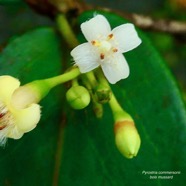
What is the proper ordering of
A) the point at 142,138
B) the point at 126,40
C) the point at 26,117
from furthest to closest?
1. the point at 142,138
2. the point at 126,40
3. the point at 26,117

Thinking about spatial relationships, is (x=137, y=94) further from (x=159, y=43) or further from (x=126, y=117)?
(x=159, y=43)

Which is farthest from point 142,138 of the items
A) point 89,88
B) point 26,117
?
point 26,117

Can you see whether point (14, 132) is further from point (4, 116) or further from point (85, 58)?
point (85, 58)

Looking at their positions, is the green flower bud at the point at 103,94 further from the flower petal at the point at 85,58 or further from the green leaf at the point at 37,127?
the green leaf at the point at 37,127

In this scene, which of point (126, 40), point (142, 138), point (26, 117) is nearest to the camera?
point (26, 117)

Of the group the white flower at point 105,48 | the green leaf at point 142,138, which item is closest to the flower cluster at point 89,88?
the white flower at point 105,48

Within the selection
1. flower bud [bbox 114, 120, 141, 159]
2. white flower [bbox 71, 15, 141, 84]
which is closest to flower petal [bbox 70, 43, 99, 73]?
white flower [bbox 71, 15, 141, 84]

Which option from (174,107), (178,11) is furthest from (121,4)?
(174,107)
